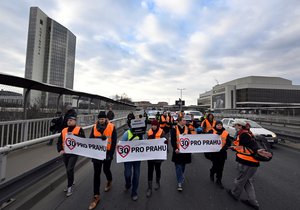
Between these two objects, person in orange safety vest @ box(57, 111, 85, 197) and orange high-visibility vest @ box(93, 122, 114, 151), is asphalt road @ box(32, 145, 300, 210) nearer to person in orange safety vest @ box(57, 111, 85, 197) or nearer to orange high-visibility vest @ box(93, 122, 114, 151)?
person in orange safety vest @ box(57, 111, 85, 197)

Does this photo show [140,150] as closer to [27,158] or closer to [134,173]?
[134,173]

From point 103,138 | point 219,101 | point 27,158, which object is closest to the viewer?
point 103,138

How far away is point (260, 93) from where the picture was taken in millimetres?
97000

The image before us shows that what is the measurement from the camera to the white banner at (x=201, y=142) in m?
4.80

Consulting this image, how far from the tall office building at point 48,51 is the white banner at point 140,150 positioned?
288 feet

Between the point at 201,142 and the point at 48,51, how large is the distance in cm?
9827

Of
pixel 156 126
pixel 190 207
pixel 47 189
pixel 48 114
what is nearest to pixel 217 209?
pixel 190 207

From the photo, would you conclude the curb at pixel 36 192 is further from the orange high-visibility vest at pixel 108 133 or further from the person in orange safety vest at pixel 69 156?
the orange high-visibility vest at pixel 108 133

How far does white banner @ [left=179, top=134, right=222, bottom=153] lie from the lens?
15.8ft

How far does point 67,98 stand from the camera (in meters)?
10.3

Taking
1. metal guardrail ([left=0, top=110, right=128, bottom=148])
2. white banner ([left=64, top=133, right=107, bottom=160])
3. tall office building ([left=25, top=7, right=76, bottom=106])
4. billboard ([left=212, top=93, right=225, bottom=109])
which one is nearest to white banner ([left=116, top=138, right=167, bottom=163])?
white banner ([left=64, top=133, right=107, bottom=160])

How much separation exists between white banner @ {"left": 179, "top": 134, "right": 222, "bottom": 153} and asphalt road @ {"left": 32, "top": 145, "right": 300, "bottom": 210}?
3.05ft

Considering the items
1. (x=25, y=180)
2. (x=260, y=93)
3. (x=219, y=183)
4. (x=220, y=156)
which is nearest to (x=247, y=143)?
(x=220, y=156)

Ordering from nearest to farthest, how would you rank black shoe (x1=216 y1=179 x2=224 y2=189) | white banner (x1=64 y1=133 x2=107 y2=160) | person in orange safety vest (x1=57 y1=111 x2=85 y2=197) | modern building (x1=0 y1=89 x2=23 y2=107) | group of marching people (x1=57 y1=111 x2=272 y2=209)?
group of marching people (x1=57 y1=111 x2=272 y2=209) → white banner (x1=64 y1=133 x2=107 y2=160) → person in orange safety vest (x1=57 y1=111 x2=85 y2=197) → black shoe (x1=216 y1=179 x2=224 y2=189) → modern building (x1=0 y1=89 x2=23 y2=107)
